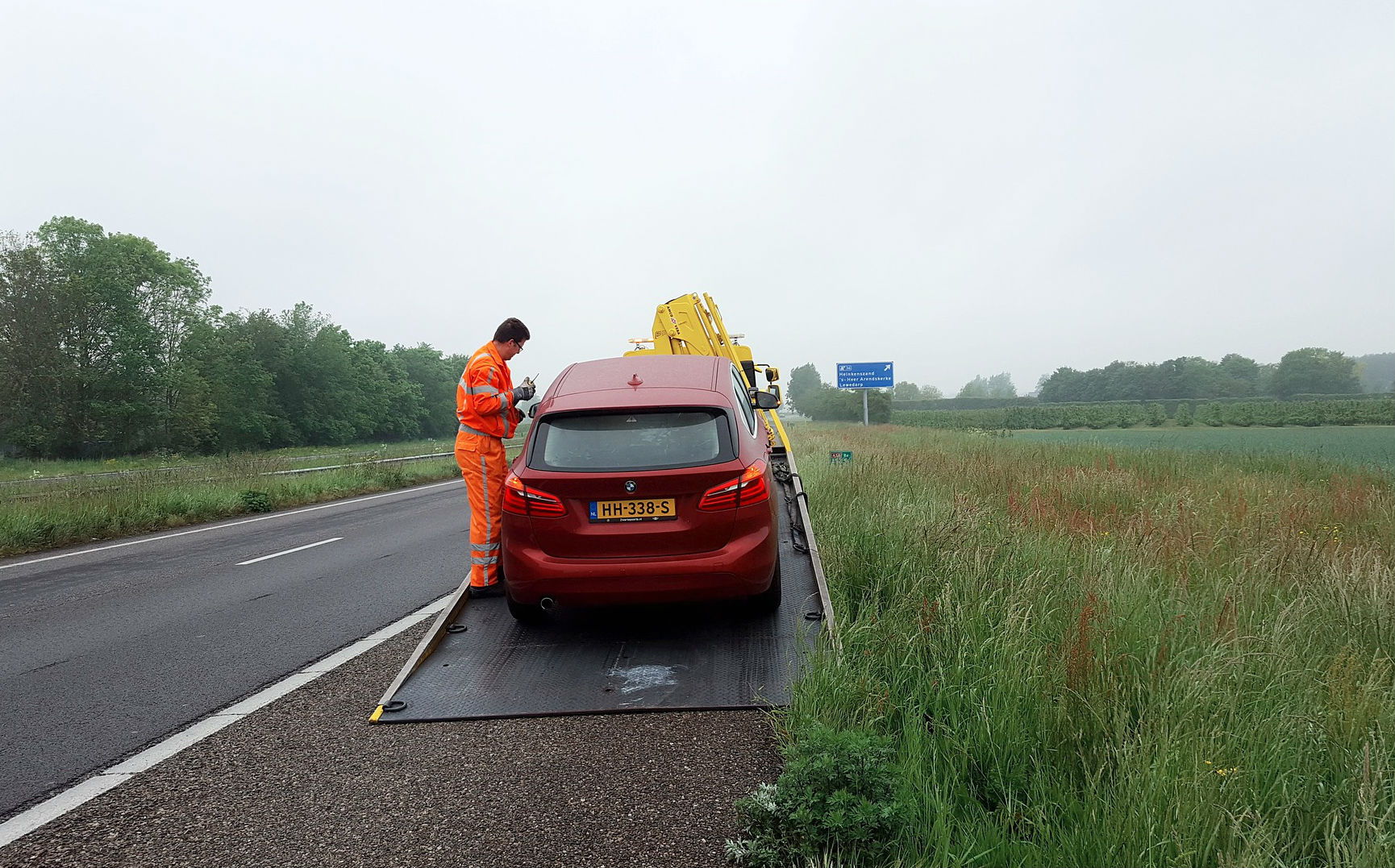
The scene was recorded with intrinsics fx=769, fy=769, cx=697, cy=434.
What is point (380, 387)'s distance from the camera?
81.8m

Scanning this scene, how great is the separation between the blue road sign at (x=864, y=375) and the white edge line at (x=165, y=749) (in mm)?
34139

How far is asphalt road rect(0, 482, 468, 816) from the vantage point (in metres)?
4.12

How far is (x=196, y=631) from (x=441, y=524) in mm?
6437

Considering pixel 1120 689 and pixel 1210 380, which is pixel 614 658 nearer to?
pixel 1120 689

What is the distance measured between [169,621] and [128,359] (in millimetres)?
45386

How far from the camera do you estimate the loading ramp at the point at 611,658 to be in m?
4.16

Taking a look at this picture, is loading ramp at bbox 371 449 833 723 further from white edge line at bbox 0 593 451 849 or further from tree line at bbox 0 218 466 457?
tree line at bbox 0 218 466 457

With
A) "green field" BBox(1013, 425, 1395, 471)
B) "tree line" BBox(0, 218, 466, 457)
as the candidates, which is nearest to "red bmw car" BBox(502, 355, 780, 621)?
"green field" BBox(1013, 425, 1395, 471)

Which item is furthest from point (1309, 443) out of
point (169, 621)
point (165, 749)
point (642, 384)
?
point (165, 749)

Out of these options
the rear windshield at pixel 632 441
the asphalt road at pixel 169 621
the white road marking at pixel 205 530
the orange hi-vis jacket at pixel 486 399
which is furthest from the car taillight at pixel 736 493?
the white road marking at pixel 205 530

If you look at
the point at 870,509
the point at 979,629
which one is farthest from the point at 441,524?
the point at 979,629

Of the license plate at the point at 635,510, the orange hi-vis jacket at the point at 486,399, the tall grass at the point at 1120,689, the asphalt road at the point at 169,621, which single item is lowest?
the asphalt road at the point at 169,621

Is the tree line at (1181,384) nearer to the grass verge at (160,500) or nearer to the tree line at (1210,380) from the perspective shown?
the tree line at (1210,380)

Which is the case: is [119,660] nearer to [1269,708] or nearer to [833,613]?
[833,613]
